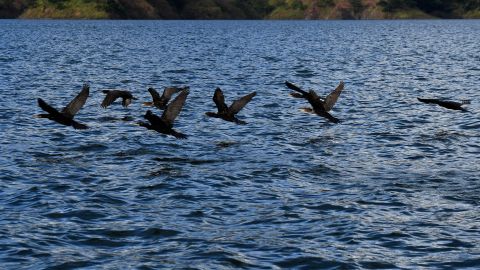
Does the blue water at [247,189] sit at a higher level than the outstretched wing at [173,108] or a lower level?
lower

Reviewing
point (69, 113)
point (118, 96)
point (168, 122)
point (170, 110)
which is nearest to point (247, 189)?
point (168, 122)

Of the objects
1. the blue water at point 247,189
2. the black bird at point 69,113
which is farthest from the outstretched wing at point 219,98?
the black bird at point 69,113

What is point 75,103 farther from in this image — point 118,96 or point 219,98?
point 118,96

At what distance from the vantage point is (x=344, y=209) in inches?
879

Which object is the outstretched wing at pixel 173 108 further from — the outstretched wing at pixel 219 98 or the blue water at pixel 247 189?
the blue water at pixel 247 189

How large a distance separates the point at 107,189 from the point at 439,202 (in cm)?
944

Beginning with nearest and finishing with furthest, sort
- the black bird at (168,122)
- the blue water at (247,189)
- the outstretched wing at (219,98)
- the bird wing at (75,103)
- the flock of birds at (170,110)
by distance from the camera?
the blue water at (247,189) < the black bird at (168,122) < the flock of birds at (170,110) < the bird wing at (75,103) < the outstretched wing at (219,98)

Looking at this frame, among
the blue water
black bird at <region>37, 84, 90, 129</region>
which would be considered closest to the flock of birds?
black bird at <region>37, 84, 90, 129</region>

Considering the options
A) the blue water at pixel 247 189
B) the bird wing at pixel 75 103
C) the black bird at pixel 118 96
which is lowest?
the blue water at pixel 247 189

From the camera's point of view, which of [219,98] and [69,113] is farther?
[219,98]

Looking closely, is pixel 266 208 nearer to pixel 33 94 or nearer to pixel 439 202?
pixel 439 202

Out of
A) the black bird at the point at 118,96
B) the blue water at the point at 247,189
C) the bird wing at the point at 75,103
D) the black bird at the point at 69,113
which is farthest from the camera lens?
the black bird at the point at 118,96

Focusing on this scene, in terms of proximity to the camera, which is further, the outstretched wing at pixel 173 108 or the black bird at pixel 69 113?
the black bird at pixel 69 113

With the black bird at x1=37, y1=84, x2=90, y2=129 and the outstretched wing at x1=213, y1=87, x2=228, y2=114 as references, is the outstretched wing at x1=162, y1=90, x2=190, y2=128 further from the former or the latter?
the black bird at x1=37, y1=84, x2=90, y2=129
